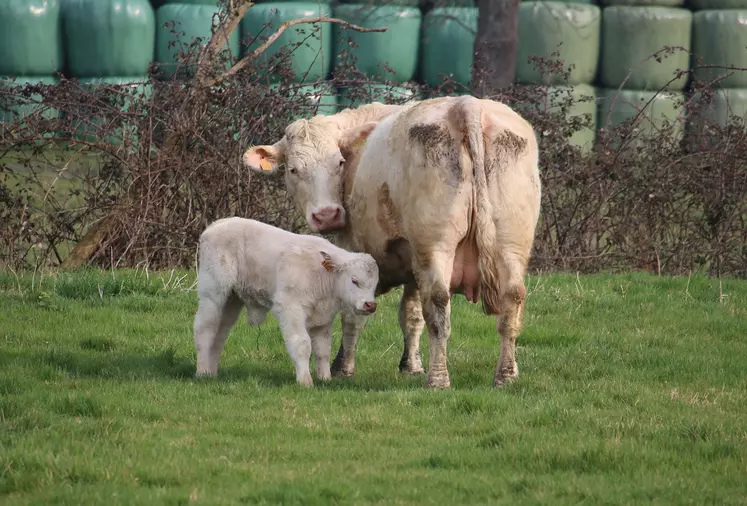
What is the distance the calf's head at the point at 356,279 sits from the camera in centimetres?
789

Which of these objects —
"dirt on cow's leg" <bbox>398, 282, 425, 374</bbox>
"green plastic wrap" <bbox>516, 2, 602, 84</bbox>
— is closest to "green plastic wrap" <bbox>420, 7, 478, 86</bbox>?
"green plastic wrap" <bbox>516, 2, 602, 84</bbox>

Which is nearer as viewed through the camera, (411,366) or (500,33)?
(411,366)

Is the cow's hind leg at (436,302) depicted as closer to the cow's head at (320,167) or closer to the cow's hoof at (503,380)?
the cow's hoof at (503,380)

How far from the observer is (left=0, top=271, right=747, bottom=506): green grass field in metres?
5.70

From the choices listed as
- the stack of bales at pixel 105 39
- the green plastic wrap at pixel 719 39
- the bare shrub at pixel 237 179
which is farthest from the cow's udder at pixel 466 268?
the green plastic wrap at pixel 719 39

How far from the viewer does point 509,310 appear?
802 cm

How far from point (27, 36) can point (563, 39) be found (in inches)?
362

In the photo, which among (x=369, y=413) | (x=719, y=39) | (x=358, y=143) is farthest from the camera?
(x=719, y=39)

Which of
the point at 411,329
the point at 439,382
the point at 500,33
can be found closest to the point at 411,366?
the point at 411,329

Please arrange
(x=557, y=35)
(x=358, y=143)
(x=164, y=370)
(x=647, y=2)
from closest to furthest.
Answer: (x=164, y=370) < (x=358, y=143) < (x=557, y=35) < (x=647, y=2)

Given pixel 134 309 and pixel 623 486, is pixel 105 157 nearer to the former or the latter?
pixel 134 309

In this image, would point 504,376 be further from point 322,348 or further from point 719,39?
point 719,39

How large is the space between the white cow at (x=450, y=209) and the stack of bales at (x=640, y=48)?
13776 mm

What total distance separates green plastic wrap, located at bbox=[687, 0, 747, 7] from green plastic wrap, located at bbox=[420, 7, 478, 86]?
14.9 feet
